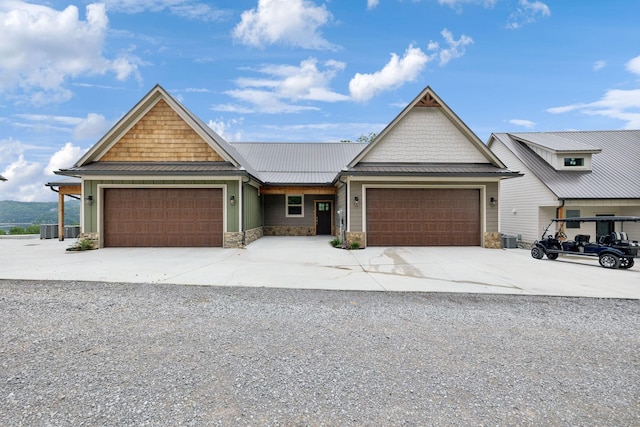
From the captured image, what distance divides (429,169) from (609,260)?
258 inches

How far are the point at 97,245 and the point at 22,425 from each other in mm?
12547

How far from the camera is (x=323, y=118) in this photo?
3416 centimetres

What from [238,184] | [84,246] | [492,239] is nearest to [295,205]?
[238,184]

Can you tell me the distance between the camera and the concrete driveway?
→ 7000mm

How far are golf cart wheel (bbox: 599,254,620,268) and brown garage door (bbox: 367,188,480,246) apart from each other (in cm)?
448

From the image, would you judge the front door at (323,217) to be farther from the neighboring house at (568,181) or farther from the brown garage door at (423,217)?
the neighboring house at (568,181)

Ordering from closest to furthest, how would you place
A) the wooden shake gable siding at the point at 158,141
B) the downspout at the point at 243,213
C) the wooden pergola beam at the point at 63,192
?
1. the wooden shake gable siding at the point at 158,141
2. the downspout at the point at 243,213
3. the wooden pergola beam at the point at 63,192

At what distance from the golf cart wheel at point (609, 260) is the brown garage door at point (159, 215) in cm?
1332

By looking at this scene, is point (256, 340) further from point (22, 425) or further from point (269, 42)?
point (269, 42)

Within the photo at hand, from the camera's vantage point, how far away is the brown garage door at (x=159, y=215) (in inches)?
520

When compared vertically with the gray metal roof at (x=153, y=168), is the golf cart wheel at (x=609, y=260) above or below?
below

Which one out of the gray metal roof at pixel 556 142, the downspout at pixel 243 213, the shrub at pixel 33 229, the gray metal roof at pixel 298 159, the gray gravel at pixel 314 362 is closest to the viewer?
the gray gravel at pixel 314 362

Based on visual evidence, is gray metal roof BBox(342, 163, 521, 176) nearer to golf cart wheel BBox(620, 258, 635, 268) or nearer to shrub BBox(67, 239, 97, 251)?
golf cart wheel BBox(620, 258, 635, 268)

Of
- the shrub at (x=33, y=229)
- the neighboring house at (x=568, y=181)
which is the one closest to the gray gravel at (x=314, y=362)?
the neighboring house at (x=568, y=181)
